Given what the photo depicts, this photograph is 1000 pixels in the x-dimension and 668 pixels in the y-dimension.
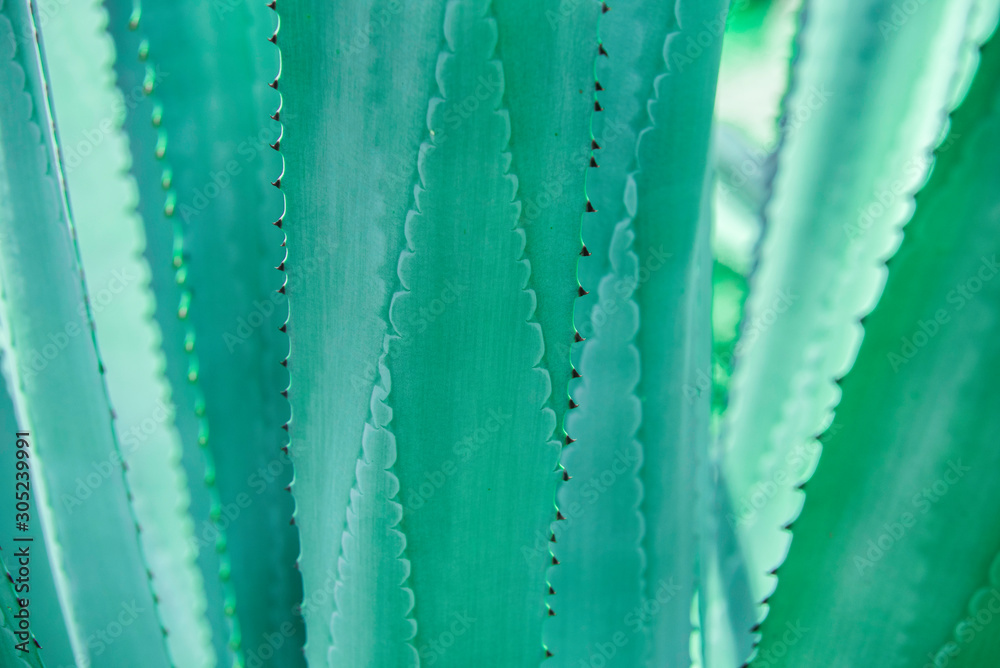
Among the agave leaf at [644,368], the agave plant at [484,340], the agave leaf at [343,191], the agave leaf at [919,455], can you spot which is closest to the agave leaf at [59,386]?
the agave plant at [484,340]

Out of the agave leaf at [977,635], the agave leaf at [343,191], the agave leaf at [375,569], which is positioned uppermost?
the agave leaf at [343,191]

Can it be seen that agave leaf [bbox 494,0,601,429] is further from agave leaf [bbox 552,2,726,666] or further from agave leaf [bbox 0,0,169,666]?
agave leaf [bbox 0,0,169,666]

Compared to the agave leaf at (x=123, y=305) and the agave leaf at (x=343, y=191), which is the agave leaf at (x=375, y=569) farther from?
the agave leaf at (x=123, y=305)

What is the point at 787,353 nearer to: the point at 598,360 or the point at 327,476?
the point at 598,360

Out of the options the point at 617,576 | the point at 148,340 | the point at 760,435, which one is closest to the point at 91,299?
the point at 148,340

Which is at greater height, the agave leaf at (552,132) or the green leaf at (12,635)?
the agave leaf at (552,132)

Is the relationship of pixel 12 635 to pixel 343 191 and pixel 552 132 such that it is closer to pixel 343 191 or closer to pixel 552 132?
pixel 343 191

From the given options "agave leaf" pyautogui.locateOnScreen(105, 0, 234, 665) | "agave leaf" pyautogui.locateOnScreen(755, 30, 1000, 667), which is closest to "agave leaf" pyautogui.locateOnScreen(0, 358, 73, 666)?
"agave leaf" pyautogui.locateOnScreen(105, 0, 234, 665)
